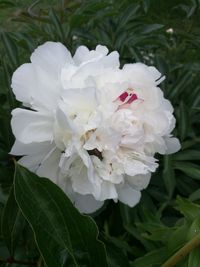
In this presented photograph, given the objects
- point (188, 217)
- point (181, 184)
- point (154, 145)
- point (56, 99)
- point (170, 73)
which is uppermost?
point (56, 99)

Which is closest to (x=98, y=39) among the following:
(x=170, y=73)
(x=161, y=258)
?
(x=170, y=73)

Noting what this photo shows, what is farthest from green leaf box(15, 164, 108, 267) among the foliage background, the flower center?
the flower center

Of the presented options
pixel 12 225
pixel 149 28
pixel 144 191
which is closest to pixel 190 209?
pixel 12 225

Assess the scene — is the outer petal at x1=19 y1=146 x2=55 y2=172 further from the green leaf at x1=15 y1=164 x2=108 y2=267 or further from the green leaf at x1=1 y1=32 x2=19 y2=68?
the green leaf at x1=1 y1=32 x2=19 y2=68

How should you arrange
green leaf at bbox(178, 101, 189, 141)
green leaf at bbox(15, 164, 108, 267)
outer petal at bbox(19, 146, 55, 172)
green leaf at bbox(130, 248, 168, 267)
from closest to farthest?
green leaf at bbox(15, 164, 108, 267), outer petal at bbox(19, 146, 55, 172), green leaf at bbox(130, 248, 168, 267), green leaf at bbox(178, 101, 189, 141)

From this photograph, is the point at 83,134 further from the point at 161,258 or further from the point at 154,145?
the point at 161,258

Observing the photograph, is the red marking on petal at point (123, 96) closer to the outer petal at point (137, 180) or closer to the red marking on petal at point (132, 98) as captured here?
the red marking on petal at point (132, 98)

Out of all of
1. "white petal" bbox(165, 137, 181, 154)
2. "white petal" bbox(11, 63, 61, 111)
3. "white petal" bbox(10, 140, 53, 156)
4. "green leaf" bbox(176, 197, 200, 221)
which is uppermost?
"white petal" bbox(11, 63, 61, 111)
